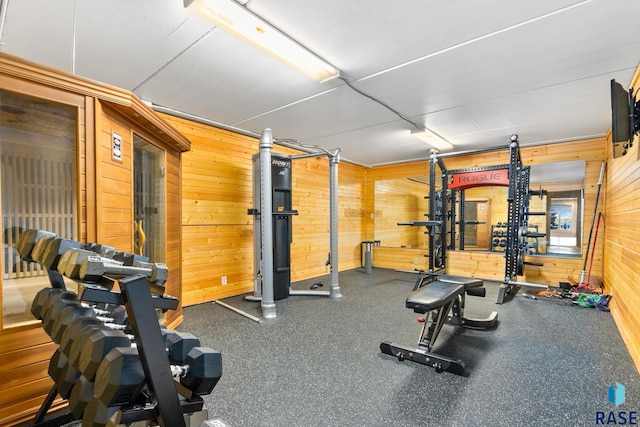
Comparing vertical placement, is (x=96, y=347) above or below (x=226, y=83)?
below

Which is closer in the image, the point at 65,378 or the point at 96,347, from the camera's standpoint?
the point at 96,347

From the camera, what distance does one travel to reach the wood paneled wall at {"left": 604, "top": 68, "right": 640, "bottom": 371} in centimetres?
232

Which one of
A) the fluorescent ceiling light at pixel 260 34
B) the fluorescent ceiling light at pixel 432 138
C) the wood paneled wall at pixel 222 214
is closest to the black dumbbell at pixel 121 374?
the fluorescent ceiling light at pixel 260 34

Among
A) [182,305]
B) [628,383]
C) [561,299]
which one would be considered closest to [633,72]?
[628,383]

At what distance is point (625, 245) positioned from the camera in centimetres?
275

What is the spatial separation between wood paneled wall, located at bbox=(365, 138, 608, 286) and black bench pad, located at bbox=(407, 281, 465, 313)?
9.75ft

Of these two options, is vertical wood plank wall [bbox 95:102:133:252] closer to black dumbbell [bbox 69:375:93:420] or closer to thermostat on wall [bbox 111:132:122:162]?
thermostat on wall [bbox 111:132:122:162]

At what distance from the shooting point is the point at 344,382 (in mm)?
1899

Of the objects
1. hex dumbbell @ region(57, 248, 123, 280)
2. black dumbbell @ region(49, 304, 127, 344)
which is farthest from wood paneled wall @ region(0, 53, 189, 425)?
hex dumbbell @ region(57, 248, 123, 280)

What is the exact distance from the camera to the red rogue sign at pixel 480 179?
4.26 meters

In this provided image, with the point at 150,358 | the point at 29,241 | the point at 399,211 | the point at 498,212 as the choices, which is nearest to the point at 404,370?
the point at 150,358

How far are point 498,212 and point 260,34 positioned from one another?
6.63 m

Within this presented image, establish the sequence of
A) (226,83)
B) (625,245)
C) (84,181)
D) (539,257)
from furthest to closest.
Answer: (539,257) < (625,245) < (226,83) < (84,181)

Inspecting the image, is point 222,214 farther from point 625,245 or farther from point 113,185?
point 625,245
